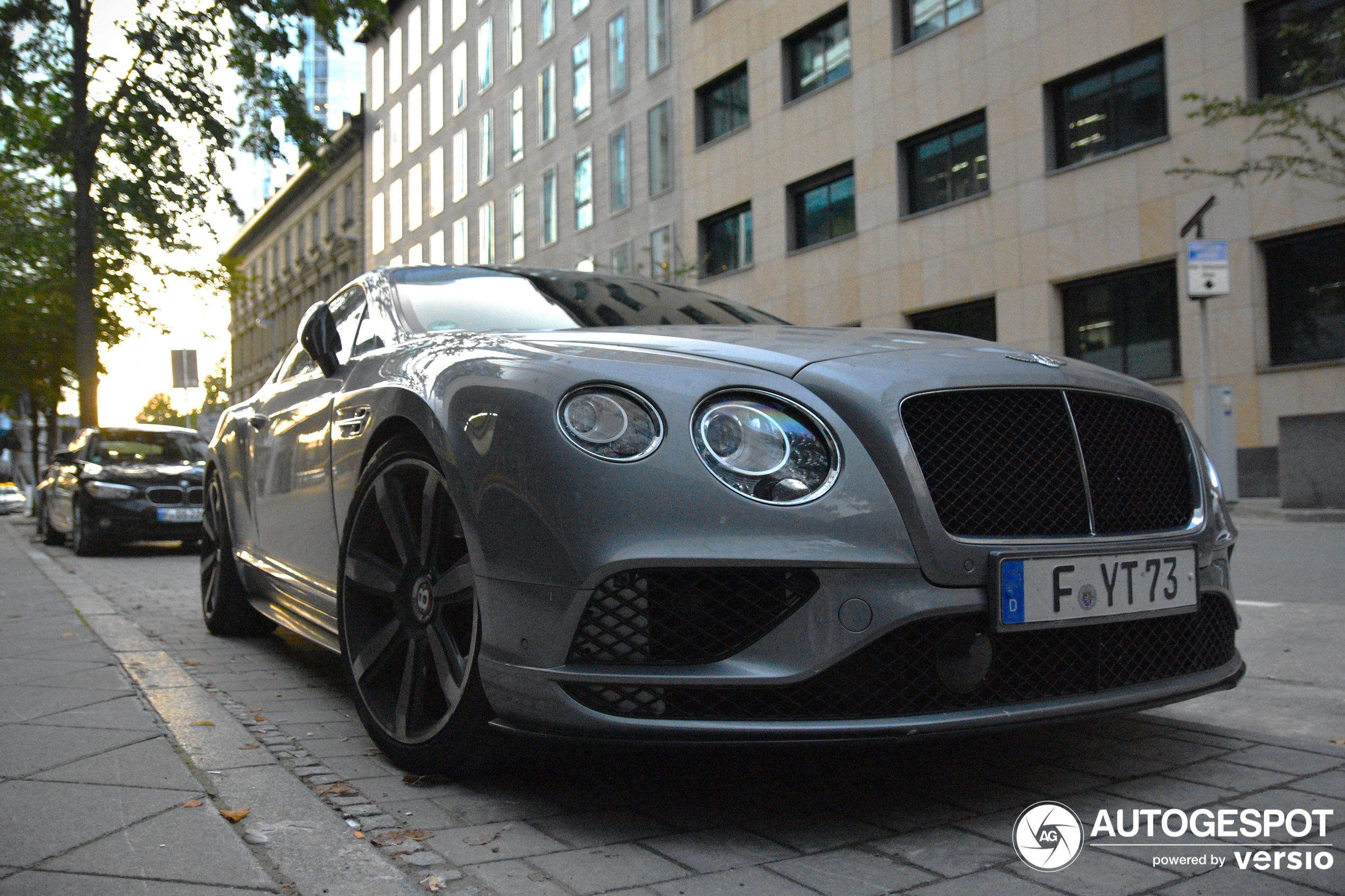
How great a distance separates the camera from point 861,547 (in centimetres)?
249

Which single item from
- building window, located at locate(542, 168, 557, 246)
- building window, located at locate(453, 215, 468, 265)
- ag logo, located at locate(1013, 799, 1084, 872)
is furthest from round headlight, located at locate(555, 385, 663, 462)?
building window, located at locate(453, 215, 468, 265)

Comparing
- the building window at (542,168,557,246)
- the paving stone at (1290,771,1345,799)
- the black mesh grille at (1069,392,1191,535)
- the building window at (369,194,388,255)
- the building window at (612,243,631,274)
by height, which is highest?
the building window at (369,194,388,255)

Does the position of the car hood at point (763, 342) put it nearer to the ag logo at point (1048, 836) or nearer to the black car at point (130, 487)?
the ag logo at point (1048, 836)

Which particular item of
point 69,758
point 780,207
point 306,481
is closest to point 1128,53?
point 780,207

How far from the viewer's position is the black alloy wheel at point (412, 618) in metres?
2.90

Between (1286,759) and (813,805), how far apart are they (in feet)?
4.17

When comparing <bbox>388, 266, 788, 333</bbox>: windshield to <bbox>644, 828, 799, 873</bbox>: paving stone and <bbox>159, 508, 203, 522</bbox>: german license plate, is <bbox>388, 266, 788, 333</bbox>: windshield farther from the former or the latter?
<bbox>159, 508, 203, 522</bbox>: german license plate

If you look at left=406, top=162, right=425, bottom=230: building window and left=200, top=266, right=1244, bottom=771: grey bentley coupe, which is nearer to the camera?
→ left=200, top=266, right=1244, bottom=771: grey bentley coupe

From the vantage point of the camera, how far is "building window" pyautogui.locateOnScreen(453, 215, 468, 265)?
4238 cm

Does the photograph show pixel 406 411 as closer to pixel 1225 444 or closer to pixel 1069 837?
pixel 1069 837

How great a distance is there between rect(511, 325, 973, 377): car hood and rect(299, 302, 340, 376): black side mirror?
1.05 metres

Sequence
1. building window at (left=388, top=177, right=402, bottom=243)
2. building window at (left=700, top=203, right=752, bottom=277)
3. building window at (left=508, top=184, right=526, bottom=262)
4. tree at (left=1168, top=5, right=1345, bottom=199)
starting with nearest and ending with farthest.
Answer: tree at (left=1168, top=5, right=1345, bottom=199) → building window at (left=700, top=203, right=752, bottom=277) → building window at (left=508, top=184, right=526, bottom=262) → building window at (left=388, top=177, right=402, bottom=243)

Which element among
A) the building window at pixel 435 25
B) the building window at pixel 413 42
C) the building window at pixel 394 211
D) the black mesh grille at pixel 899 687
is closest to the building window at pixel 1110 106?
the black mesh grille at pixel 899 687

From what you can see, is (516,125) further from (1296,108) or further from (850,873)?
(850,873)
